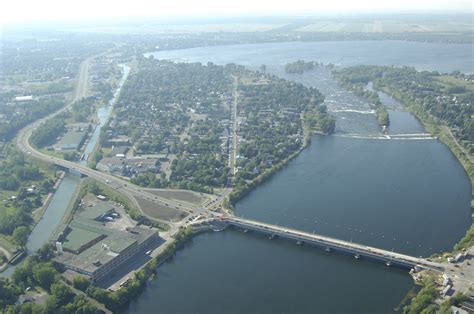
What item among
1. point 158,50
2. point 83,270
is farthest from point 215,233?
point 158,50

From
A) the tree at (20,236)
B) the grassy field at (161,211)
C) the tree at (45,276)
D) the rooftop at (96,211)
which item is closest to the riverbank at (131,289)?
the tree at (45,276)

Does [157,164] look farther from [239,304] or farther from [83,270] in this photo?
[239,304]

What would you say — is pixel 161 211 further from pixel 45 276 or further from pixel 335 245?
pixel 335 245

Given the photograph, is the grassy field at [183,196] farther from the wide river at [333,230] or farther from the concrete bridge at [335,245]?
the concrete bridge at [335,245]

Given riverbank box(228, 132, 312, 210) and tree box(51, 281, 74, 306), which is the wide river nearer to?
riverbank box(228, 132, 312, 210)

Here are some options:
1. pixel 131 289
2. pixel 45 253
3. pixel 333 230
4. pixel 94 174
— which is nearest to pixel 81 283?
pixel 131 289

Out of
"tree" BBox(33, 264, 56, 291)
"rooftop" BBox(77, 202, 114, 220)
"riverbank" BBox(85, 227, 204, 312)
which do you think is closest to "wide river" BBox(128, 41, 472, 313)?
"riverbank" BBox(85, 227, 204, 312)

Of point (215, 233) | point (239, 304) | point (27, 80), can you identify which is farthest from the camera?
point (27, 80)

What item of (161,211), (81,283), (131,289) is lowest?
(131,289)
